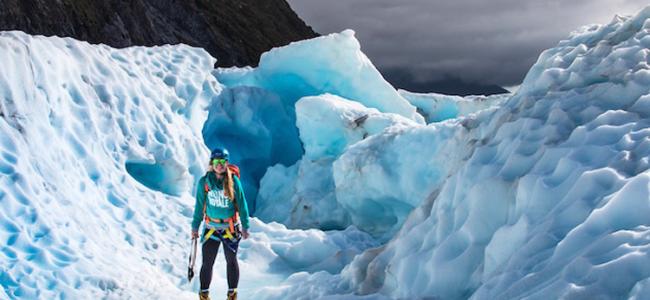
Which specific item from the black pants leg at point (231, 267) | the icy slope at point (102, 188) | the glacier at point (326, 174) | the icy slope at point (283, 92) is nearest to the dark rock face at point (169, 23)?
the icy slope at point (283, 92)

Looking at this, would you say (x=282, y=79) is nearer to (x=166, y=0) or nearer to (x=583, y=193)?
(x=583, y=193)

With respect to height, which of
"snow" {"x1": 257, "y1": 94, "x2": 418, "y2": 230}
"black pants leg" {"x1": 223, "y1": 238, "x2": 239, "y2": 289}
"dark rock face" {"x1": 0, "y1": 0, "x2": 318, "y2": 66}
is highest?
"black pants leg" {"x1": 223, "y1": 238, "x2": 239, "y2": 289}

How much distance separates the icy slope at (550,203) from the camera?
3271 millimetres

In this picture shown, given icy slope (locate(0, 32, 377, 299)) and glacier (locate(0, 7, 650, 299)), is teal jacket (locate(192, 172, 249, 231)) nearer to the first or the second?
glacier (locate(0, 7, 650, 299))

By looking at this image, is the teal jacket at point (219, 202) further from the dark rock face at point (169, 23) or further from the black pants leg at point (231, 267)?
the dark rock face at point (169, 23)

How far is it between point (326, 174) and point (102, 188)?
518 cm

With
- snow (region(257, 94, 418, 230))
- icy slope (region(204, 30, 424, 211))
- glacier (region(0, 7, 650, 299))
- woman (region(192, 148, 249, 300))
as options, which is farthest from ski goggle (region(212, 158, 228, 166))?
icy slope (region(204, 30, 424, 211))

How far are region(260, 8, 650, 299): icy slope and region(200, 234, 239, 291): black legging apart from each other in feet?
2.38

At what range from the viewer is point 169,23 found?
45656mm

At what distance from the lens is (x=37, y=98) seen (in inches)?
312

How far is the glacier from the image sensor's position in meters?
3.83

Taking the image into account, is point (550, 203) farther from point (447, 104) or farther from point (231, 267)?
point (447, 104)

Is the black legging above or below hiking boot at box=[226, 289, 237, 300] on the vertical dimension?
above

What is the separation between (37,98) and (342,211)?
5.67 meters
